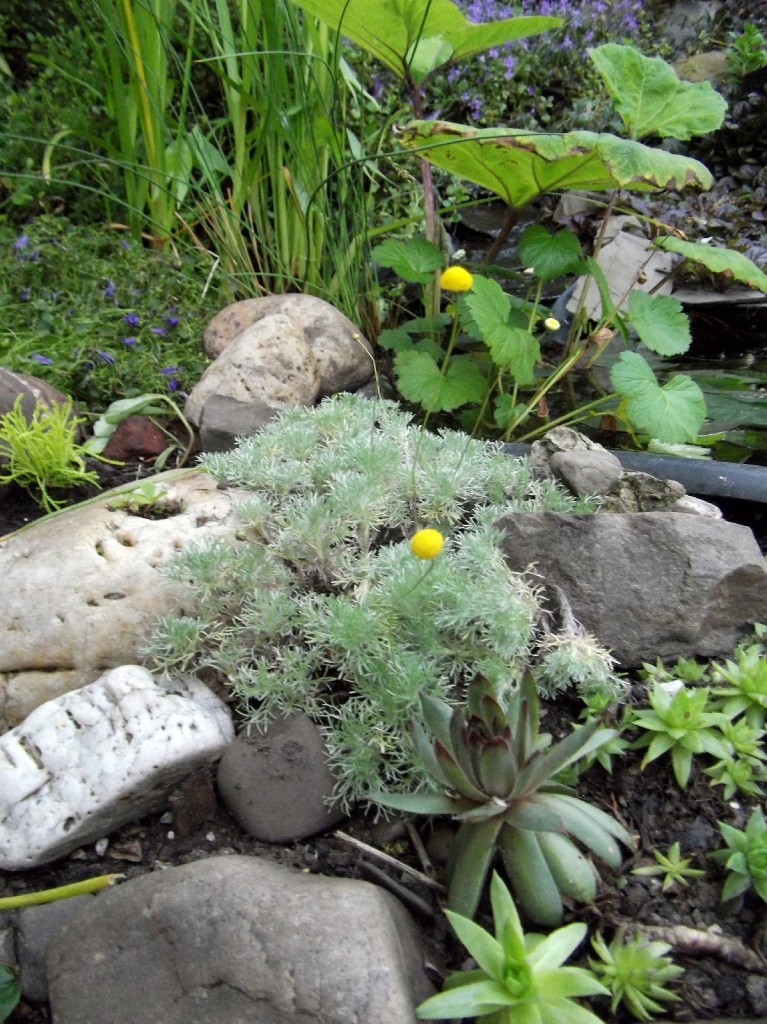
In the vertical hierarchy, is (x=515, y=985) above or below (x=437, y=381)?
below

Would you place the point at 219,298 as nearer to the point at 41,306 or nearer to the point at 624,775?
the point at 41,306

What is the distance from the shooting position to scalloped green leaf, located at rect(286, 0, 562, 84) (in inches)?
109

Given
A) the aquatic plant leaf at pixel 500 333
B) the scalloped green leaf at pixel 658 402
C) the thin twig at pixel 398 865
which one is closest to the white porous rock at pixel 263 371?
the aquatic plant leaf at pixel 500 333

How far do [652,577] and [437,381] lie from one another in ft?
4.06

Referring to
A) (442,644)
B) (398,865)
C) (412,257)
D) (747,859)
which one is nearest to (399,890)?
(398,865)

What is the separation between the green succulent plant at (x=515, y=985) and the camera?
4.07 ft

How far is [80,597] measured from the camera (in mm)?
2031

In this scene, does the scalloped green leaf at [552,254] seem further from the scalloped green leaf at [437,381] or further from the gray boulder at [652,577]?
the gray boulder at [652,577]

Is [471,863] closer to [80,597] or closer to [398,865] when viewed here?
[398,865]

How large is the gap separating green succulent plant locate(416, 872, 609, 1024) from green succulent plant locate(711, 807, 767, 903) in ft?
1.26

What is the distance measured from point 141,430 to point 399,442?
1.13 m

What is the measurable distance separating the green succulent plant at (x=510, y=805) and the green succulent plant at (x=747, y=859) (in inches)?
7.9

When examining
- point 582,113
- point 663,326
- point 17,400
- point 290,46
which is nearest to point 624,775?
point 663,326

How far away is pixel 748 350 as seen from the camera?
4141 mm
